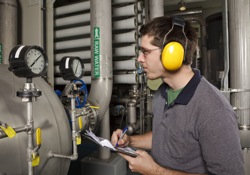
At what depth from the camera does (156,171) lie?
917mm

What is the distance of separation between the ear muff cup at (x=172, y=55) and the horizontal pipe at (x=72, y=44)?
1.92 metres

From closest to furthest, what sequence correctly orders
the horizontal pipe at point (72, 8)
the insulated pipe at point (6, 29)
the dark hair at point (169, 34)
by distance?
the dark hair at point (169, 34) < the insulated pipe at point (6, 29) < the horizontal pipe at point (72, 8)

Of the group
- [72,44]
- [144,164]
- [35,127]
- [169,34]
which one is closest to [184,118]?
[144,164]

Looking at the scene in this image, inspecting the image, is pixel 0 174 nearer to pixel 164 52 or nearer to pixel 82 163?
pixel 164 52

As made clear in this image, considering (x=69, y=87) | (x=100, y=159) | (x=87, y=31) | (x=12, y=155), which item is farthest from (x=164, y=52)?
(x=87, y=31)

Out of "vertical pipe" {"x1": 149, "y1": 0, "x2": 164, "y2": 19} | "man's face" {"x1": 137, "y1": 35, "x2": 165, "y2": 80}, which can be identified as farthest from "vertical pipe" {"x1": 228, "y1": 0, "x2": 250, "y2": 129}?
"man's face" {"x1": 137, "y1": 35, "x2": 165, "y2": 80}

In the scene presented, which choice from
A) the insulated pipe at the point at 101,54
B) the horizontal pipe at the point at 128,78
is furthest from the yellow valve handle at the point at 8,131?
the horizontal pipe at the point at 128,78

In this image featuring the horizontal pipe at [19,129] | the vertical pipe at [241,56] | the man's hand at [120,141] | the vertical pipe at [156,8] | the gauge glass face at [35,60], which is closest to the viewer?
the horizontal pipe at [19,129]

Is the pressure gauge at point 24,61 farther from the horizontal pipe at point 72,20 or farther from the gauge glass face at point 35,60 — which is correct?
the horizontal pipe at point 72,20

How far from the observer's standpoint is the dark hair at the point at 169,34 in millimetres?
955

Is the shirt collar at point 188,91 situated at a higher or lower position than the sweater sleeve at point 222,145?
higher

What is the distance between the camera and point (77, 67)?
126cm

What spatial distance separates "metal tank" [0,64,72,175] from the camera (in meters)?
0.82

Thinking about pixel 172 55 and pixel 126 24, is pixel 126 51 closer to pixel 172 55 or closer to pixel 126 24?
pixel 126 24
